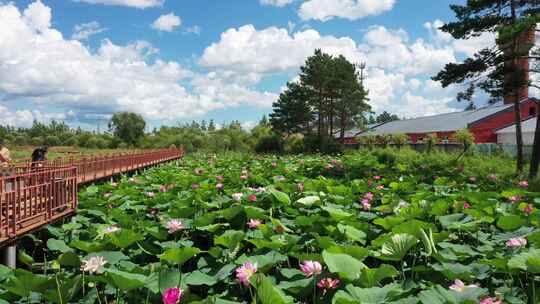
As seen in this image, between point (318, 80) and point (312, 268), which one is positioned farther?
point (318, 80)

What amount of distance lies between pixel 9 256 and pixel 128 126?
55.4 metres

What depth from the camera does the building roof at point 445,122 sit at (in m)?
32.2

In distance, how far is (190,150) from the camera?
41969 millimetres

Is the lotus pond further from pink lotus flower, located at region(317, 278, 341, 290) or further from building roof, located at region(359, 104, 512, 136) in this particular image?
building roof, located at region(359, 104, 512, 136)

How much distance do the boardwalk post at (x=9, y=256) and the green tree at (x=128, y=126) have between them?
5330cm

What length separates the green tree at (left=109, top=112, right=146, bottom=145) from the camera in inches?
2242

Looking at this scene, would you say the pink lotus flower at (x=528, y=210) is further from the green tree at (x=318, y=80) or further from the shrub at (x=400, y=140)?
the green tree at (x=318, y=80)

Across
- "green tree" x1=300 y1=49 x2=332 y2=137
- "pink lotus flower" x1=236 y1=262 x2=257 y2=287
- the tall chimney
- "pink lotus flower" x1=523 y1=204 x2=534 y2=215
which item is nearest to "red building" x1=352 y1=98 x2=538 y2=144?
"green tree" x1=300 y1=49 x2=332 y2=137

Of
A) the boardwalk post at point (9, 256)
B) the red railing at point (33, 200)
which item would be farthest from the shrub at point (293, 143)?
the boardwalk post at point (9, 256)

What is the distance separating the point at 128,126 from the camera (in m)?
57.3

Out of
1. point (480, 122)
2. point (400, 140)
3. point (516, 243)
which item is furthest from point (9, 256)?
point (480, 122)

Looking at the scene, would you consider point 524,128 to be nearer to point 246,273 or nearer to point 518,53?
point 518,53

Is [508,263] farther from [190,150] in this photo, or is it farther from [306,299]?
[190,150]

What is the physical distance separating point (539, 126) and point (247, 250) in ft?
41.9
